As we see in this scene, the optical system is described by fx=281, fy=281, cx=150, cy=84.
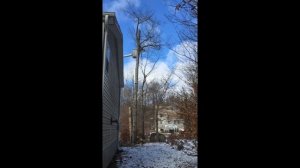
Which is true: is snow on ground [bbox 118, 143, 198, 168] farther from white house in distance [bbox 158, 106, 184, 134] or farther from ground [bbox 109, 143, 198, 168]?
white house in distance [bbox 158, 106, 184, 134]

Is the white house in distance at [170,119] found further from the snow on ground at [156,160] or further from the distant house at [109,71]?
the distant house at [109,71]

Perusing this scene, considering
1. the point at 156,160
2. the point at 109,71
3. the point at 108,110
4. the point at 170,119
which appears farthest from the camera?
the point at 170,119

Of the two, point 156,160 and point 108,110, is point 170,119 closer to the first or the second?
point 156,160

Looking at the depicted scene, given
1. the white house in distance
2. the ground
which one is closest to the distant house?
the ground

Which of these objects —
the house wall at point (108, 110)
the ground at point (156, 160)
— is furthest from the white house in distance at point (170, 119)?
the house wall at point (108, 110)

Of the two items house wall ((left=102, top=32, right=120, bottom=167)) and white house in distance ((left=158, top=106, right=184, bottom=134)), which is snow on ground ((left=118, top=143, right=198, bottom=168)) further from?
white house in distance ((left=158, top=106, right=184, bottom=134))

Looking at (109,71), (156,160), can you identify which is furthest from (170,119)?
(109,71)

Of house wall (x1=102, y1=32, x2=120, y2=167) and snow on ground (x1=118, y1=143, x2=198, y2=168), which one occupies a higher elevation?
house wall (x1=102, y1=32, x2=120, y2=167)

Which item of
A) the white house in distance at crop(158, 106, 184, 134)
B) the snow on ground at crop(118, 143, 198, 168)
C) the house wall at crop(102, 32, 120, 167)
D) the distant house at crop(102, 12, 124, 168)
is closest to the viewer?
the distant house at crop(102, 12, 124, 168)

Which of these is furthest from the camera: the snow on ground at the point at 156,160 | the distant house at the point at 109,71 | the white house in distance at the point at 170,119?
the white house in distance at the point at 170,119

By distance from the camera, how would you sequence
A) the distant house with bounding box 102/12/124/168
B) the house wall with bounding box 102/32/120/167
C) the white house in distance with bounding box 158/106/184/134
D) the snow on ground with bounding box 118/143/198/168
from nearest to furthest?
the distant house with bounding box 102/12/124/168 < the house wall with bounding box 102/32/120/167 < the snow on ground with bounding box 118/143/198/168 < the white house in distance with bounding box 158/106/184/134

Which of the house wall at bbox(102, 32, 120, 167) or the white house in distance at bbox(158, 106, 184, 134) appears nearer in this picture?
the house wall at bbox(102, 32, 120, 167)
